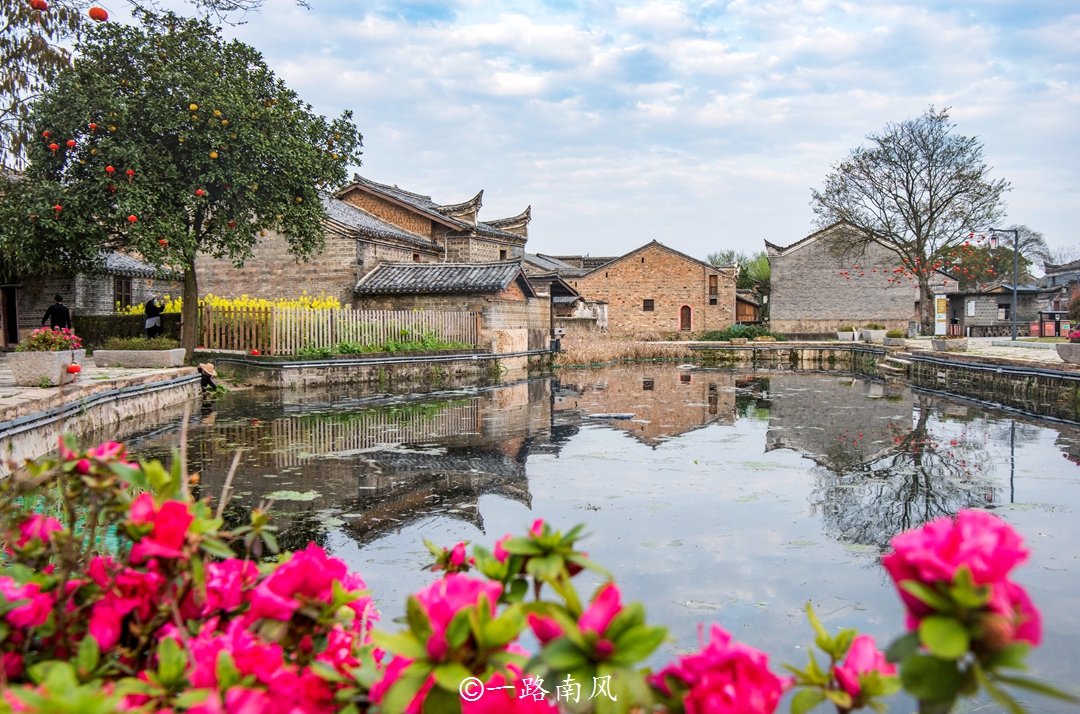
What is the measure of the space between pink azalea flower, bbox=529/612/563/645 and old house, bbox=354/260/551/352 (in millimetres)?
21573

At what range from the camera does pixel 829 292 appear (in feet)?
139

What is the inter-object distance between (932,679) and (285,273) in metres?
26.1

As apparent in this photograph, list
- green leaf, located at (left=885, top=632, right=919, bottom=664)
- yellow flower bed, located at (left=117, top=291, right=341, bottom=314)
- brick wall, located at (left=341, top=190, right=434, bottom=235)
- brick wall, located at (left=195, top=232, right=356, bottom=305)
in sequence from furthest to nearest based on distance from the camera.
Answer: brick wall, located at (left=341, top=190, right=434, bottom=235)
brick wall, located at (left=195, top=232, right=356, bottom=305)
yellow flower bed, located at (left=117, top=291, right=341, bottom=314)
green leaf, located at (left=885, top=632, right=919, bottom=664)

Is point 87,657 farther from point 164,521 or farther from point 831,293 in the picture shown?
point 831,293

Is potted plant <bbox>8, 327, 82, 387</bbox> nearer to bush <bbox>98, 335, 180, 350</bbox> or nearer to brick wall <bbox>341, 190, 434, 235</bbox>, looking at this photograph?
bush <bbox>98, 335, 180, 350</bbox>

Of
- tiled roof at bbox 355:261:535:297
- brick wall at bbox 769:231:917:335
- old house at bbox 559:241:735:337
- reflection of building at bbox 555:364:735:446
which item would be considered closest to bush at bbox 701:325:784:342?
brick wall at bbox 769:231:917:335

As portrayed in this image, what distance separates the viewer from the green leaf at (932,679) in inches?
36.0

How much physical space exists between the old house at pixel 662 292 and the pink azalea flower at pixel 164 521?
42.4 meters

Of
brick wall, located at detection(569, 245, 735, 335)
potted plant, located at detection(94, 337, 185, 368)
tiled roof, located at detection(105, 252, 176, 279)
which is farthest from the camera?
brick wall, located at detection(569, 245, 735, 335)

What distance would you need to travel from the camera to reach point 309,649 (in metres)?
1.38

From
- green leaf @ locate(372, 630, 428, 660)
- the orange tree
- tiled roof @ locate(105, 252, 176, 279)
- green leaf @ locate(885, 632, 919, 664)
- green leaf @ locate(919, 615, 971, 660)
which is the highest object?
the orange tree

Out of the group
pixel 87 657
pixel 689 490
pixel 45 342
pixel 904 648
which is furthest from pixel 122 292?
pixel 904 648

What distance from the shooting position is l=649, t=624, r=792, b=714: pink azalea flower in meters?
0.98

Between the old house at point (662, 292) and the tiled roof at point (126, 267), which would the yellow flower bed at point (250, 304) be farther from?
the old house at point (662, 292)
